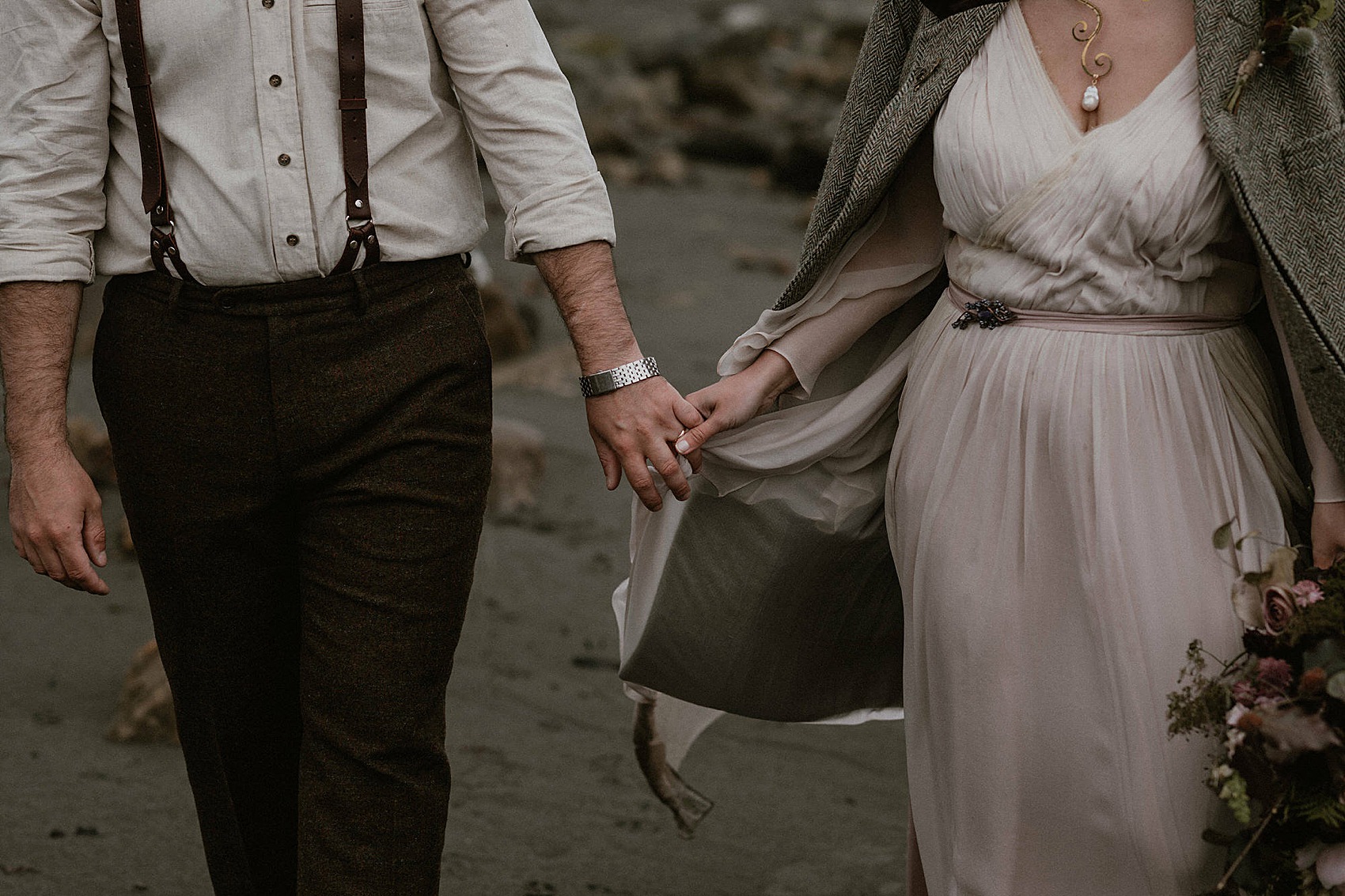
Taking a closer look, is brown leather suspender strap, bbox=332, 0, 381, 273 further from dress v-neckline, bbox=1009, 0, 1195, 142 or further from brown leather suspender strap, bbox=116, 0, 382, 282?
dress v-neckline, bbox=1009, 0, 1195, 142

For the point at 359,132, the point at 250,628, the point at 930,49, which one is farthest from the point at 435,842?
the point at 930,49

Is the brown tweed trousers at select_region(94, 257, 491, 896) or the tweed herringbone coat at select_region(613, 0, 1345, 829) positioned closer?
the tweed herringbone coat at select_region(613, 0, 1345, 829)

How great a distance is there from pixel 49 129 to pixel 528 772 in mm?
2445

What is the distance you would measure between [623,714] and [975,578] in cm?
238

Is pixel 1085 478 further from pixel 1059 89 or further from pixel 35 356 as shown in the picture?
pixel 35 356

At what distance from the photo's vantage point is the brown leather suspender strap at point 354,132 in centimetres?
239

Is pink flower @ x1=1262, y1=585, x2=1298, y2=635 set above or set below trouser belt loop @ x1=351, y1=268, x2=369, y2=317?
below

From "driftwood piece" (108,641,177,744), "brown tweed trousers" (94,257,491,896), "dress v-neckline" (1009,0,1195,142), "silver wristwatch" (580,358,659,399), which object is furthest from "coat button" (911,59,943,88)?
"driftwood piece" (108,641,177,744)

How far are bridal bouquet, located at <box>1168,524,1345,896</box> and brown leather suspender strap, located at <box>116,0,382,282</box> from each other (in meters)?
1.42

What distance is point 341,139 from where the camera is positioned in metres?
2.43

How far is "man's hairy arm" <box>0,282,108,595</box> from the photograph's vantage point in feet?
8.05

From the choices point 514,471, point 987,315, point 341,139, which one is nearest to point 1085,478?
point 987,315

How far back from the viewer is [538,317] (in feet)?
29.6

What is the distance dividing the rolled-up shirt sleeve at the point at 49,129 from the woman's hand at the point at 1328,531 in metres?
2.00
